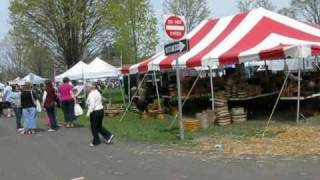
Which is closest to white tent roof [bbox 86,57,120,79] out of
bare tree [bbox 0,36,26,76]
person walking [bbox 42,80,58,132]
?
person walking [bbox 42,80,58,132]

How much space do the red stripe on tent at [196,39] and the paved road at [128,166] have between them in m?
5.68

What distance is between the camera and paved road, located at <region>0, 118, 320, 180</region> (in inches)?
383

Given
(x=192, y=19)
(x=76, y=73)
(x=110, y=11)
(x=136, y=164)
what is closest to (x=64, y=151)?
(x=136, y=164)

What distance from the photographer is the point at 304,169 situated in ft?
32.3

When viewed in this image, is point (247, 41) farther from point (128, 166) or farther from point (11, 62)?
point (11, 62)

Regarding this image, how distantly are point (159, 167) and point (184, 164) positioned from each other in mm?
480

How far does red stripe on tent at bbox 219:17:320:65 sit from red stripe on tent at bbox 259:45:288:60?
84cm

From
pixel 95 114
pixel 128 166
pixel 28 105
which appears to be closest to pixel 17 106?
pixel 28 105

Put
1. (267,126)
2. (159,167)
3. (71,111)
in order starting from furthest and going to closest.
Answer: (71,111) → (267,126) → (159,167)

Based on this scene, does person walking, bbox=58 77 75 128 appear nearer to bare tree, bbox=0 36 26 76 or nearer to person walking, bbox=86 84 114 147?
person walking, bbox=86 84 114 147

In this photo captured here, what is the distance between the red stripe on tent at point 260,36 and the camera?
17.4 meters

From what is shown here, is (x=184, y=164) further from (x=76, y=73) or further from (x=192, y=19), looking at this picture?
(x=192, y=19)

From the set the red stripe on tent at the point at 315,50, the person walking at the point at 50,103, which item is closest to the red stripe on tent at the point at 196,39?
the person walking at the point at 50,103

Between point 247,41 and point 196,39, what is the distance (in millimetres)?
3021
